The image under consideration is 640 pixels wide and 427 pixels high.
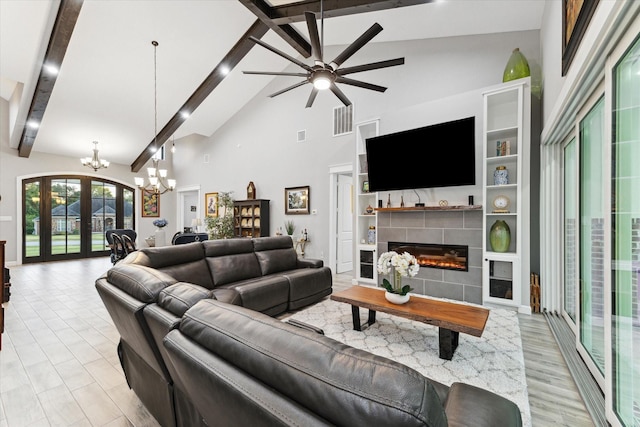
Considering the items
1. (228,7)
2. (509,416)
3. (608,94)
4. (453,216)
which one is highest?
(228,7)

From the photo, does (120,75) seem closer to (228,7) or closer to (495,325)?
(228,7)

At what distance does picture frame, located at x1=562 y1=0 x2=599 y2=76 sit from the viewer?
168cm

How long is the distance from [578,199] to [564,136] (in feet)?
3.16

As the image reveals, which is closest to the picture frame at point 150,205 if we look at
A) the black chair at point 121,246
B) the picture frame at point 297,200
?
the black chair at point 121,246

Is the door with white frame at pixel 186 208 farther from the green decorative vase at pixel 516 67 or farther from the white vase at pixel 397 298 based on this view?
the green decorative vase at pixel 516 67

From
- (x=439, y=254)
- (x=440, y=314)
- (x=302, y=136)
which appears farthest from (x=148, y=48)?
(x=440, y=314)

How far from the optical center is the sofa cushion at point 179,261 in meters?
2.94

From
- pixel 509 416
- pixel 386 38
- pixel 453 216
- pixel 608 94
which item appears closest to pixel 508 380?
pixel 509 416

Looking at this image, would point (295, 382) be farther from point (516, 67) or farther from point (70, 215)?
point (70, 215)

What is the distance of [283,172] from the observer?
7004mm

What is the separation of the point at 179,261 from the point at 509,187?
4.29 m

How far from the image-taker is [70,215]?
26.6 feet

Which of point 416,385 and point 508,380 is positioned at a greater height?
point 416,385

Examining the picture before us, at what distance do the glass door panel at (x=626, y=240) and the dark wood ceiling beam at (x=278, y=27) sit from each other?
428cm
